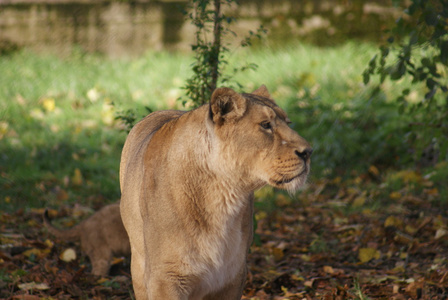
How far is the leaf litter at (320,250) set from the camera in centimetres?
389

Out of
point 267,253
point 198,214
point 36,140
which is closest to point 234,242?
point 198,214

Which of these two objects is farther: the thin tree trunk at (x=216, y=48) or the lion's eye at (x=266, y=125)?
the thin tree trunk at (x=216, y=48)

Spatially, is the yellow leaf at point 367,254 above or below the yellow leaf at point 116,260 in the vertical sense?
above

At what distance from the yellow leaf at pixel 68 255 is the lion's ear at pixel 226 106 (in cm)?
226

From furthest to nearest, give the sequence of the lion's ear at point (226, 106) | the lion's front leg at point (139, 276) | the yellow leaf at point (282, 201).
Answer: the yellow leaf at point (282, 201) < the lion's front leg at point (139, 276) < the lion's ear at point (226, 106)

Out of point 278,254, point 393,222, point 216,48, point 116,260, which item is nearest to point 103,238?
point 116,260

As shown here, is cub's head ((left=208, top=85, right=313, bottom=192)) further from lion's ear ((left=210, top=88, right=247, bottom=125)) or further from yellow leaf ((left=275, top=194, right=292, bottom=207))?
yellow leaf ((left=275, top=194, right=292, bottom=207))

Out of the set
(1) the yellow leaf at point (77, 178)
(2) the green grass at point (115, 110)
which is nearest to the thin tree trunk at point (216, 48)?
(2) the green grass at point (115, 110)

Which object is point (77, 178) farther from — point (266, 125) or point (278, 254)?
point (266, 125)

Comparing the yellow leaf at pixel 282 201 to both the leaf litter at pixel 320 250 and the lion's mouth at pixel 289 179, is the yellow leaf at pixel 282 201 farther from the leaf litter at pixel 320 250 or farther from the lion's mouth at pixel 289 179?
the lion's mouth at pixel 289 179

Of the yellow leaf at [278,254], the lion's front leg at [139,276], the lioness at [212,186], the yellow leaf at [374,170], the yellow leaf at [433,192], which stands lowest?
the yellow leaf at [278,254]

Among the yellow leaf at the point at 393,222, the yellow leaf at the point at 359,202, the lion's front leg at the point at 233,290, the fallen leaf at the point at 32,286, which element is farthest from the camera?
the yellow leaf at the point at 359,202

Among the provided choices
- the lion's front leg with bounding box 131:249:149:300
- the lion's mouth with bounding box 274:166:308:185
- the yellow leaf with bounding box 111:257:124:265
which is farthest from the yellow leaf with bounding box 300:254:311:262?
Result: the lion's mouth with bounding box 274:166:308:185

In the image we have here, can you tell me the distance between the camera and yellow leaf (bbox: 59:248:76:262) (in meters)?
4.57
